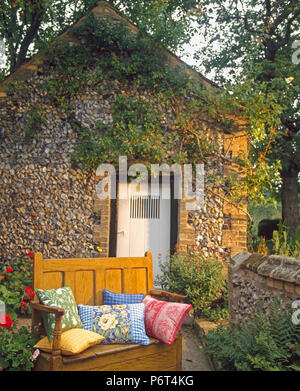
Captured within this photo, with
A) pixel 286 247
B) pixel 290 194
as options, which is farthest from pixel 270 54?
pixel 286 247

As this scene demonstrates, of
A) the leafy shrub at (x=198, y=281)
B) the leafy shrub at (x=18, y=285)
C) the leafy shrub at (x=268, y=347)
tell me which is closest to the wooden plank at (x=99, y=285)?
the leafy shrub at (x=268, y=347)

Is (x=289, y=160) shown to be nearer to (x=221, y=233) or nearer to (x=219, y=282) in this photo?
(x=221, y=233)

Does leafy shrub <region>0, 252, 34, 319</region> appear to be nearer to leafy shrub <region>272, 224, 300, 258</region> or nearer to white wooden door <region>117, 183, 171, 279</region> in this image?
white wooden door <region>117, 183, 171, 279</region>

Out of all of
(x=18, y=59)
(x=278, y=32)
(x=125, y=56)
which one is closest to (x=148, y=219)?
(x=125, y=56)

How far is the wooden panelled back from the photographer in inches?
128

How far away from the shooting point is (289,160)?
9.93 metres

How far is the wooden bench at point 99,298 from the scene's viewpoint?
2806 millimetres

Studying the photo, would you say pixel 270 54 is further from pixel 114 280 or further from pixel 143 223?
pixel 114 280

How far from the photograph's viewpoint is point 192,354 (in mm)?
4402

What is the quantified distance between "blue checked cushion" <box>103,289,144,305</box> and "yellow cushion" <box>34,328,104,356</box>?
442 mm

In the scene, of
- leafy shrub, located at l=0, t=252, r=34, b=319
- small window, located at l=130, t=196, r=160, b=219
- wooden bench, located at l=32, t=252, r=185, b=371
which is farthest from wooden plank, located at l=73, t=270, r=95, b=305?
small window, located at l=130, t=196, r=160, b=219

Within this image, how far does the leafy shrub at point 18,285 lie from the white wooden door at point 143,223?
70.4 inches

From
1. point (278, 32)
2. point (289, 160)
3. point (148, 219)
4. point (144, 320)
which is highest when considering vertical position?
point (278, 32)

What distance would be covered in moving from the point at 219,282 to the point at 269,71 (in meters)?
6.31
